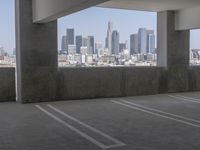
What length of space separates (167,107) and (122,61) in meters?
3.44

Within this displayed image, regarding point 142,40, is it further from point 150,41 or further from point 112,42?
point 112,42

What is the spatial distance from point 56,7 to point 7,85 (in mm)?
3550

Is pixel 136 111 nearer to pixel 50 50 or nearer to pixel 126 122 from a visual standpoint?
pixel 126 122

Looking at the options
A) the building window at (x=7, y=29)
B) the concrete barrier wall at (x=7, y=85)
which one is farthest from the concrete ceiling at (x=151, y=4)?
the concrete barrier wall at (x=7, y=85)

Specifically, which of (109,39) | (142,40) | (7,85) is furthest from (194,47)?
(7,85)

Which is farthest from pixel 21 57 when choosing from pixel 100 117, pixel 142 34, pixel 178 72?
pixel 178 72

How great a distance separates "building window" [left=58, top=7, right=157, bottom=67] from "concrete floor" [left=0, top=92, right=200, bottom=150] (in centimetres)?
201

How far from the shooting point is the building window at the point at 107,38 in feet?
33.4

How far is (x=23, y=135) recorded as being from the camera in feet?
17.2

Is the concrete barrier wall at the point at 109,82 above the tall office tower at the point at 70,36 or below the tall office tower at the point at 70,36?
below

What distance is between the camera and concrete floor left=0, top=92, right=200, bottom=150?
471 centimetres

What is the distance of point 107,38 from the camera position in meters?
11.0

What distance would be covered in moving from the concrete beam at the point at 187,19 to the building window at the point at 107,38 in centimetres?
92

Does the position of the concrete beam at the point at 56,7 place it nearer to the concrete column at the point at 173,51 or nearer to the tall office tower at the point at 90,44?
the tall office tower at the point at 90,44
